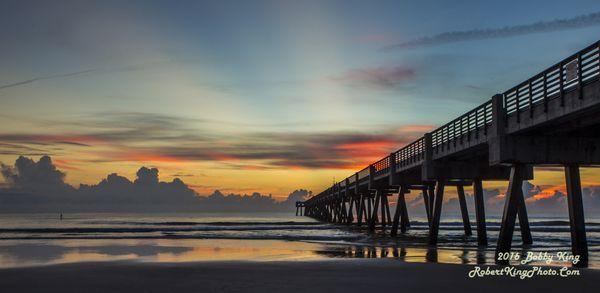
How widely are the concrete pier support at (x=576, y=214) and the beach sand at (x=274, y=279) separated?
A: 3772 mm

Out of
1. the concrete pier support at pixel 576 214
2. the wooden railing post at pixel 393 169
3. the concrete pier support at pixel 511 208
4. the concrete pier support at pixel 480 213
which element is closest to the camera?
the concrete pier support at pixel 576 214

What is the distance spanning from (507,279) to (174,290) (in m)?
8.76

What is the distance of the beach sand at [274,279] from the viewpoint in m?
14.9

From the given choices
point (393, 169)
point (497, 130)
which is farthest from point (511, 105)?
point (393, 169)

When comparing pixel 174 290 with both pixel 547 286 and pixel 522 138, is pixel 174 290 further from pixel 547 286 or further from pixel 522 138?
pixel 522 138

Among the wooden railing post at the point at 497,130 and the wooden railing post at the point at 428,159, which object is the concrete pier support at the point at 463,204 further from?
the wooden railing post at the point at 497,130

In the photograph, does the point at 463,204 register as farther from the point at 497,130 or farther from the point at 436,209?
the point at 497,130

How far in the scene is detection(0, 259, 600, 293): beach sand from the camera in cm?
1489

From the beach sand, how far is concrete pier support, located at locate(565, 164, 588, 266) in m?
3.77

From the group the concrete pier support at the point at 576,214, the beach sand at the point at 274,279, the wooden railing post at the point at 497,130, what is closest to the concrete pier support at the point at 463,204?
the wooden railing post at the point at 497,130

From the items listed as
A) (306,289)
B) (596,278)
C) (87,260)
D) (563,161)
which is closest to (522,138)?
(563,161)

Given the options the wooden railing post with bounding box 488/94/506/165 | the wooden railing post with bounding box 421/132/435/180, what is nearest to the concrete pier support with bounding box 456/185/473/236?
the wooden railing post with bounding box 421/132/435/180

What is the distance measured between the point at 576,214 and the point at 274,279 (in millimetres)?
11613

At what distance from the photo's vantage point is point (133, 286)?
15.7m
